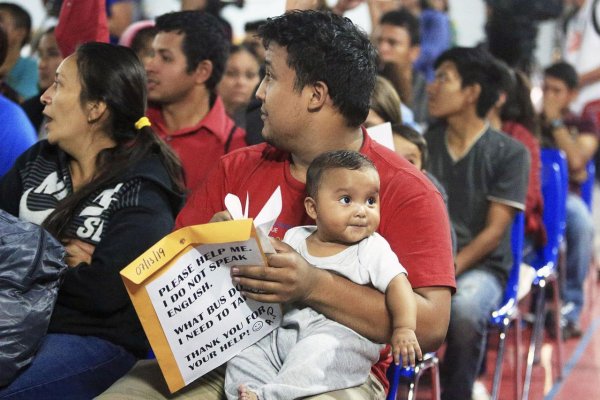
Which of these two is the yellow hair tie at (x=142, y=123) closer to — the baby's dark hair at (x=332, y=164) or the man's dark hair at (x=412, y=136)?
the baby's dark hair at (x=332, y=164)

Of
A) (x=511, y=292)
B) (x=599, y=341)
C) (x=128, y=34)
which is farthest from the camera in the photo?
(x=599, y=341)

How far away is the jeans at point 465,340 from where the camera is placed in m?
3.72

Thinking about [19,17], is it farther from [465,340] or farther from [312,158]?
[312,158]

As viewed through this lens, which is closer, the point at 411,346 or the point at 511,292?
the point at 411,346

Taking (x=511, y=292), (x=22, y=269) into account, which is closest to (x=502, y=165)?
(x=511, y=292)

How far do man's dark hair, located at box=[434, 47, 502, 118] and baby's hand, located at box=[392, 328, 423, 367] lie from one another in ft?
8.19

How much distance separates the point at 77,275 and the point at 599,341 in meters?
3.96

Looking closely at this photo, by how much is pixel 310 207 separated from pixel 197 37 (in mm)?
1886

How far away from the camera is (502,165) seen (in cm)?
416

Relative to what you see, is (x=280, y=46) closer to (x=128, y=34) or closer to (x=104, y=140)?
(x=104, y=140)

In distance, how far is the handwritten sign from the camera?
2139mm

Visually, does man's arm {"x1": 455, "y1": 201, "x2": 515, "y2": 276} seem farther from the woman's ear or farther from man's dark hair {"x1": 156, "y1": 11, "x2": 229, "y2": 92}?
the woman's ear

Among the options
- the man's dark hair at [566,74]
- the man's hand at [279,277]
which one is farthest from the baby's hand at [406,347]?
the man's dark hair at [566,74]

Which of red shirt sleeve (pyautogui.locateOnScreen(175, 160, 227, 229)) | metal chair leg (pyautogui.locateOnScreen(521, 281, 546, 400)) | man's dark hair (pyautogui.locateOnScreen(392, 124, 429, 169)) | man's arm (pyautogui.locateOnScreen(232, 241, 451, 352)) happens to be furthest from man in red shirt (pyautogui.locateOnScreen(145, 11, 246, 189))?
metal chair leg (pyautogui.locateOnScreen(521, 281, 546, 400))
